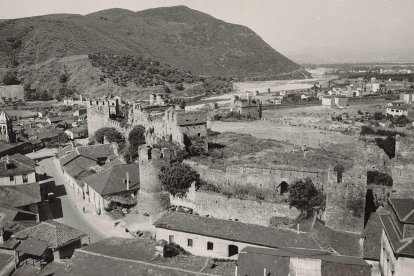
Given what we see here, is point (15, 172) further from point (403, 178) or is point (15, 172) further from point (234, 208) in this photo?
point (403, 178)

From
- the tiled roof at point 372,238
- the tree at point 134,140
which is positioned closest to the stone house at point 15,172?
the tree at point 134,140

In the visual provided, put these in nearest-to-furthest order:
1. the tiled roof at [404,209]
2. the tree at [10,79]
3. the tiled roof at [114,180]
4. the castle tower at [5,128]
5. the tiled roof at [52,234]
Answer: the tiled roof at [404,209] < the tiled roof at [52,234] < the tiled roof at [114,180] < the castle tower at [5,128] < the tree at [10,79]

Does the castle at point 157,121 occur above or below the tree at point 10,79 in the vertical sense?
below

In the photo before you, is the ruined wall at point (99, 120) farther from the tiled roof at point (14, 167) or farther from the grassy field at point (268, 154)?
the tiled roof at point (14, 167)

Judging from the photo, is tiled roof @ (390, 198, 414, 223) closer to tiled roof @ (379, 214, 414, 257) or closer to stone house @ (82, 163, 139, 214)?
tiled roof @ (379, 214, 414, 257)

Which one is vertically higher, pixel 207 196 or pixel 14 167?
pixel 14 167

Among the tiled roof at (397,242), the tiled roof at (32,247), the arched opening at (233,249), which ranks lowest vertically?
the arched opening at (233,249)

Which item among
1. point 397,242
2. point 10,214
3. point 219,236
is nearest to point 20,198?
point 10,214
